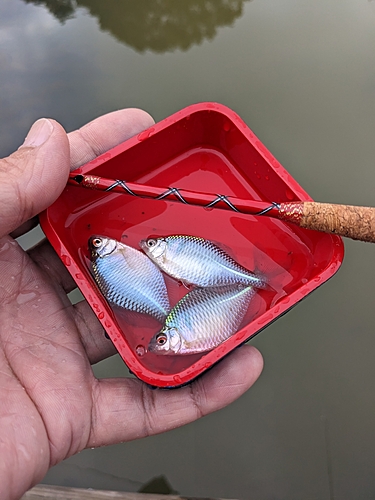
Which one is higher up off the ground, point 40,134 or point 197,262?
point 40,134

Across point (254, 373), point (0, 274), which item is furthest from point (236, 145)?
point (0, 274)

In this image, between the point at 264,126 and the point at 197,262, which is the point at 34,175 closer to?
the point at 197,262

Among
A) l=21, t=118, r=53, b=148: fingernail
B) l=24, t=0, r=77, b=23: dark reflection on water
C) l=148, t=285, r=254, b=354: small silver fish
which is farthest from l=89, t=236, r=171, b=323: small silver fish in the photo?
l=24, t=0, r=77, b=23: dark reflection on water

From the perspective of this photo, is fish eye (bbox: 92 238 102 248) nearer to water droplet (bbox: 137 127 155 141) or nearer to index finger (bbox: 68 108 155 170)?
index finger (bbox: 68 108 155 170)

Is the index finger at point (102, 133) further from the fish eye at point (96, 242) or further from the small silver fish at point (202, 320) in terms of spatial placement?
the small silver fish at point (202, 320)

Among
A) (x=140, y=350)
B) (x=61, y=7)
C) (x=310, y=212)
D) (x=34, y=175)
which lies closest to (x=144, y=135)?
(x=34, y=175)

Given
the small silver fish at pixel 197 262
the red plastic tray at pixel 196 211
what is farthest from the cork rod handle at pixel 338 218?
the small silver fish at pixel 197 262
